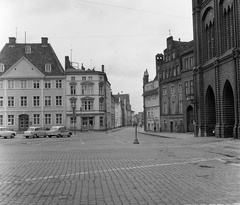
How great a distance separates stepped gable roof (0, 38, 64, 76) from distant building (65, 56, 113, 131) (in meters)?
3.04

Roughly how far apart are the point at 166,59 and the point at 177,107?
10.2 meters

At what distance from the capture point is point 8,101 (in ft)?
231

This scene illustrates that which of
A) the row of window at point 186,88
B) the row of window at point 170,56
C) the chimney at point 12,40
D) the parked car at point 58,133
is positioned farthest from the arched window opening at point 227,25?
the chimney at point 12,40

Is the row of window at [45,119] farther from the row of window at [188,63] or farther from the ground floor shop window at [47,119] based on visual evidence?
the row of window at [188,63]

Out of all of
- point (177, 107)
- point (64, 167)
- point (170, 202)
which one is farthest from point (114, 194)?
point (177, 107)

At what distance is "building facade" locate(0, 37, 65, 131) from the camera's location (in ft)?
231

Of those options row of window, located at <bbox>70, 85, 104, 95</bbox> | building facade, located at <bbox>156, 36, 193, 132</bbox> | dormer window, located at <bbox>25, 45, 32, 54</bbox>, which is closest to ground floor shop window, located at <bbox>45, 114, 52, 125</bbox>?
row of window, located at <bbox>70, 85, 104, 95</bbox>

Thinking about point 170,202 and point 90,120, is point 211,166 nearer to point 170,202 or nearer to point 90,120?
point 170,202

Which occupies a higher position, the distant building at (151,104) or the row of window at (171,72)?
the row of window at (171,72)

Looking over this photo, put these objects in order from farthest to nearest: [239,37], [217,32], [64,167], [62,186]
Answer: [217,32] → [239,37] → [64,167] → [62,186]

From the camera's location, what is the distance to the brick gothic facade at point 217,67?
31250 millimetres

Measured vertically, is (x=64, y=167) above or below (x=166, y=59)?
below

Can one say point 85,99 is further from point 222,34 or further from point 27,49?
point 222,34

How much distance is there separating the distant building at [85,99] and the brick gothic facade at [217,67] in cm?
3441
